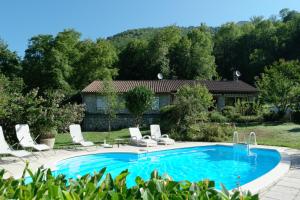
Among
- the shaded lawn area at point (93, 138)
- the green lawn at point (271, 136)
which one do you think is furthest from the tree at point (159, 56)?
the shaded lawn area at point (93, 138)

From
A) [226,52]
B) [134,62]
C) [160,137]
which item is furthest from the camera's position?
[226,52]

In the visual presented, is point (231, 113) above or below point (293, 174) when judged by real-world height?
above

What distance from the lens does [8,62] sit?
38.8 meters

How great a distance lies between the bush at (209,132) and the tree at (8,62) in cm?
2628

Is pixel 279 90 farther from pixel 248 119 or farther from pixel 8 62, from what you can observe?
pixel 8 62

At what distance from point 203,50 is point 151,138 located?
3476 cm

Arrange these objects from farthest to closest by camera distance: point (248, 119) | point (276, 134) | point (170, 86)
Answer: point (170, 86), point (248, 119), point (276, 134)

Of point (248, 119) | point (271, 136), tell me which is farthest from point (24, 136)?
point (248, 119)

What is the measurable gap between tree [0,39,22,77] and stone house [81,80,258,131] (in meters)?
13.0

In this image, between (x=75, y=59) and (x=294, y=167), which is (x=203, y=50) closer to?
(x=75, y=59)

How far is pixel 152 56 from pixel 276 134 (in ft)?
104

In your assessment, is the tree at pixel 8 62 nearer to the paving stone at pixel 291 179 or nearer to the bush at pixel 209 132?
the bush at pixel 209 132

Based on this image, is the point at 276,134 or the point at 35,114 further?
the point at 276,134

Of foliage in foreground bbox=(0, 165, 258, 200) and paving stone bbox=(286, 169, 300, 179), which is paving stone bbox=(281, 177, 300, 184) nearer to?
paving stone bbox=(286, 169, 300, 179)
